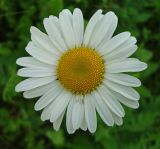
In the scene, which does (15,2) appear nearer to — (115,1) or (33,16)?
(33,16)

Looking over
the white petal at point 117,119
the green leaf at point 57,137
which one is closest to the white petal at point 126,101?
the white petal at point 117,119

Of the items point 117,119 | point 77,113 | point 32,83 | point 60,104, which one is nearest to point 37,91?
point 32,83

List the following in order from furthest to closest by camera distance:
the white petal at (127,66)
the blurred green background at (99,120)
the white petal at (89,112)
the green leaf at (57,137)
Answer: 1. the green leaf at (57,137)
2. the blurred green background at (99,120)
3. the white petal at (89,112)
4. the white petal at (127,66)

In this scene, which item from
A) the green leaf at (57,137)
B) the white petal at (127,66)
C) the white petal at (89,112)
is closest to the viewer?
the white petal at (127,66)

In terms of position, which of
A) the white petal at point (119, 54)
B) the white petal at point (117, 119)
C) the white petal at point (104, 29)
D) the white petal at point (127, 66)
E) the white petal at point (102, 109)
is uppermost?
the white petal at point (104, 29)

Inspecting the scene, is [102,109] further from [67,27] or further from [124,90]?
[67,27]

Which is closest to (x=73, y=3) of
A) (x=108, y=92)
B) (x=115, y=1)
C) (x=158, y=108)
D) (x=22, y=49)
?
(x=115, y=1)

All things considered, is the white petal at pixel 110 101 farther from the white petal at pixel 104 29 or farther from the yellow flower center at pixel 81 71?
the white petal at pixel 104 29
